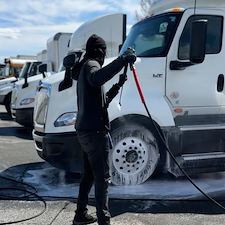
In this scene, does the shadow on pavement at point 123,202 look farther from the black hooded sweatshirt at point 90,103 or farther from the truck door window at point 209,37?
the truck door window at point 209,37

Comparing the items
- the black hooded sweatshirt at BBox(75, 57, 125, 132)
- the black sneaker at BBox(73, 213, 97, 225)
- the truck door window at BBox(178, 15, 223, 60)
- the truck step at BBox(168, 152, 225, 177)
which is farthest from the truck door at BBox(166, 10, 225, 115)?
the black sneaker at BBox(73, 213, 97, 225)

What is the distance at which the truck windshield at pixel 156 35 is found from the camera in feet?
14.4

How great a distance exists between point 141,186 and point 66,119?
1.53m

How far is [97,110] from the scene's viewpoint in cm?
287

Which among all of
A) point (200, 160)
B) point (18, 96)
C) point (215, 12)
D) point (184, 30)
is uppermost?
point (215, 12)

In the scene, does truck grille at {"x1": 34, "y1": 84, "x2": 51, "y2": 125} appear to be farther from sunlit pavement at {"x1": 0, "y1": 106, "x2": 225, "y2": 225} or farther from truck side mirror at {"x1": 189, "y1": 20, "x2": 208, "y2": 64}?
truck side mirror at {"x1": 189, "y1": 20, "x2": 208, "y2": 64}

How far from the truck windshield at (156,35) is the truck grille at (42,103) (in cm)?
156

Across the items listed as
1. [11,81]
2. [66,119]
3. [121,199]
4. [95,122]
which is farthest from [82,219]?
[11,81]

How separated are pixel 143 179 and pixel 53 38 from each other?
9522mm

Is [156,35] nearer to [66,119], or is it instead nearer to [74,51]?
[66,119]

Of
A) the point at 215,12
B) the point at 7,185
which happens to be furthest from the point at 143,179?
the point at 215,12

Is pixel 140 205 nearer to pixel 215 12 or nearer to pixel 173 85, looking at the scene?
pixel 173 85

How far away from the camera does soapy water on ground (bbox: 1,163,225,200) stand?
411cm

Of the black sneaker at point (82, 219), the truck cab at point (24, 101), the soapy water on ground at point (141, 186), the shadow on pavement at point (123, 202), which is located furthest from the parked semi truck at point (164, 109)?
the truck cab at point (24, 101)
